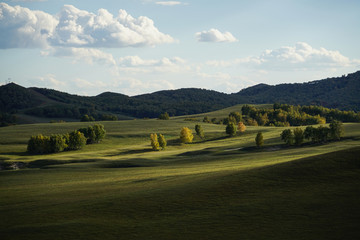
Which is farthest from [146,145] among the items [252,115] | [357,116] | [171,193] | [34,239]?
[357,116]

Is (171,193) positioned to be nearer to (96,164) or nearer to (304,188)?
(304,188)

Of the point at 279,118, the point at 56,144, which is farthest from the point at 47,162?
the point at 279,118

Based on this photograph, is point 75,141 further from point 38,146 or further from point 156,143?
point 156,143

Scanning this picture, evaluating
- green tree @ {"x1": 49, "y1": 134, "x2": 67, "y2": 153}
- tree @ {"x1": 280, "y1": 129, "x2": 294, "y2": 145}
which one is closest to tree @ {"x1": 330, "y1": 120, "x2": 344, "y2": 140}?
tree @ {"x1": 280, "y1": 129, "x2": 294, "y2": 145}

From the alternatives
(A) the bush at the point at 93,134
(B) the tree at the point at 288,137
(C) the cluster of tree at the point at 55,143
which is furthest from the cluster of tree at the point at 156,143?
(B) the tree at the point at 288,137

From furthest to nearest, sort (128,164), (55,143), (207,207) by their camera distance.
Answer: (55,143) < (128,164) < (207,207)

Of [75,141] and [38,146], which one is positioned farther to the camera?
[75,141]

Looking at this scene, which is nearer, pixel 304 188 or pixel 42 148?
pixel 304 188

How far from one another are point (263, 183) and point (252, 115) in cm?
16862

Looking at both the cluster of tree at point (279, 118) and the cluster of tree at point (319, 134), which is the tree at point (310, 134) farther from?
the cluster of tree at point (279, 118)

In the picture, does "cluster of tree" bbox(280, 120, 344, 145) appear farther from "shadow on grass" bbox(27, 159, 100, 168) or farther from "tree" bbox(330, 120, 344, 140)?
"shadow on grass" bbox(27, 159, 100, 168)

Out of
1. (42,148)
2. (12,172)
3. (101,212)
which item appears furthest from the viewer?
(42,148)

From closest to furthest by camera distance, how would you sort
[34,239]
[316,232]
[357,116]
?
[316,232]
[34,239]
[357,116]

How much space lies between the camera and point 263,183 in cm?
2873
